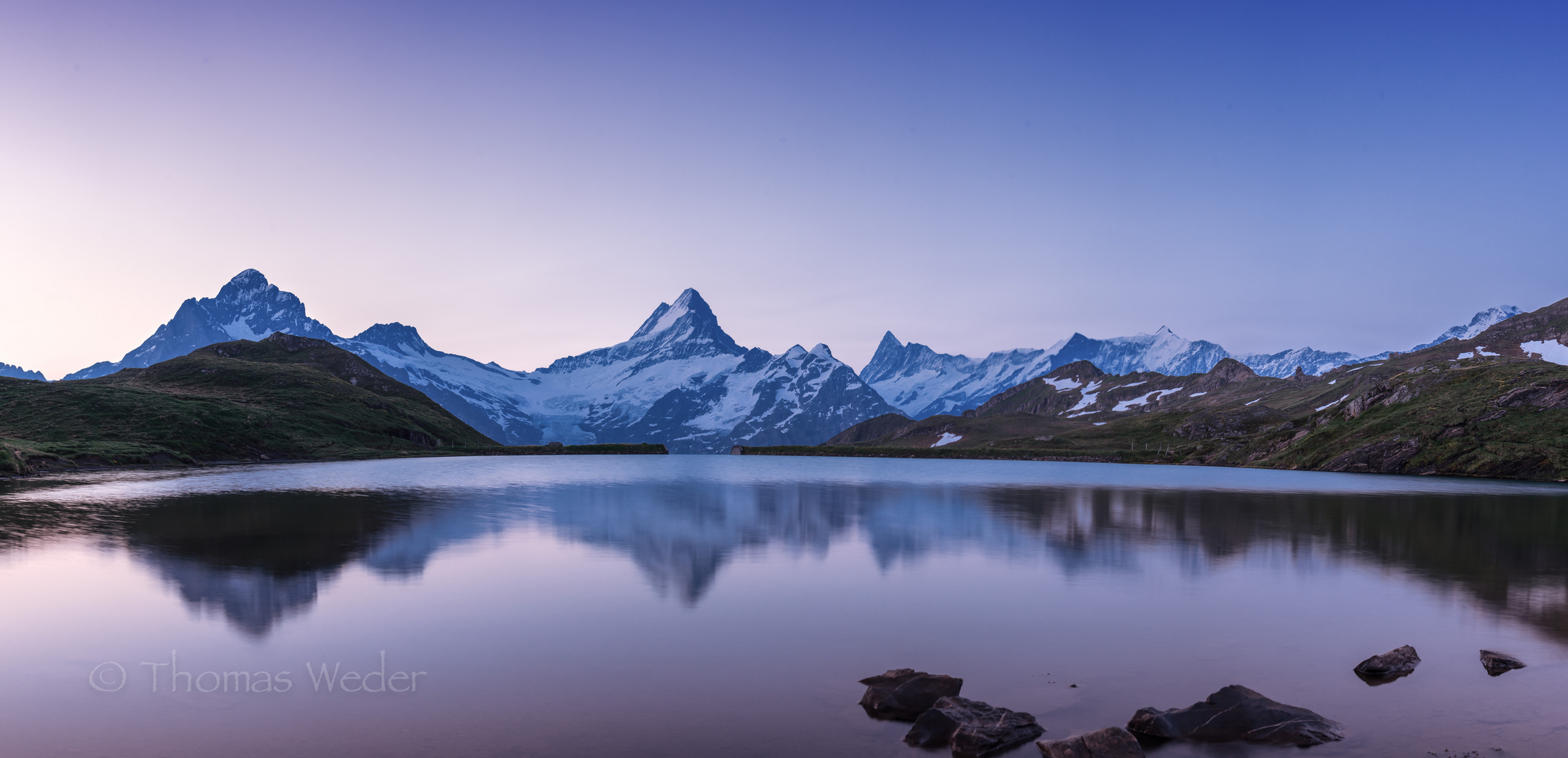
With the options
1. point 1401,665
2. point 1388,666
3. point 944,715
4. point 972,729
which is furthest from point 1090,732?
point 1401,665

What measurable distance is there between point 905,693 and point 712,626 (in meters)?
9.95

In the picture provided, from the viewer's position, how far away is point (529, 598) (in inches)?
1233

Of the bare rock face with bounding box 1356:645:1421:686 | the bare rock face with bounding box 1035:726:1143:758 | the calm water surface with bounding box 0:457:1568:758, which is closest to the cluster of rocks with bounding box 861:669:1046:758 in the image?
the calm water surface with bounding box 0:457:1568:758

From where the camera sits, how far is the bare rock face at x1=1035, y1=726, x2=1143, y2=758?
1552 centimetres

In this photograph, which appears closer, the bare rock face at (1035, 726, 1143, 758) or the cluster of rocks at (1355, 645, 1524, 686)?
the bare rock face at (1035, 726, 1143, 758)

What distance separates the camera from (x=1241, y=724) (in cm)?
1748

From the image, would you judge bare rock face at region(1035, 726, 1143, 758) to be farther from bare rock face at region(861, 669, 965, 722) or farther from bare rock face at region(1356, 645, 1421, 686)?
bare rock face at region(1356, 645, 1421, 686)

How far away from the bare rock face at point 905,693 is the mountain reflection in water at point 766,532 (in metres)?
13.3

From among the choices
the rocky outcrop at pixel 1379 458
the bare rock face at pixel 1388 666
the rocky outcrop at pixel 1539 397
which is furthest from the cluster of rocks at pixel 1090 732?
the rocky outcrop at pixel 1539 397

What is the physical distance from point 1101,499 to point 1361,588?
54766 millimetres

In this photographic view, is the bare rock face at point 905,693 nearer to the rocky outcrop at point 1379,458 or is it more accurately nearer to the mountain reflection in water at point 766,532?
the mountain reflection in water at point 766,532

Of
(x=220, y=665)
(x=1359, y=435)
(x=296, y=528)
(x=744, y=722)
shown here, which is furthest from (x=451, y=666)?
(x=1359, y=435)

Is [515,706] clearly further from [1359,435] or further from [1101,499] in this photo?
[1359,435]

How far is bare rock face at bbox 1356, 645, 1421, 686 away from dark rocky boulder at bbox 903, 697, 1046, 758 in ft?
39.2
